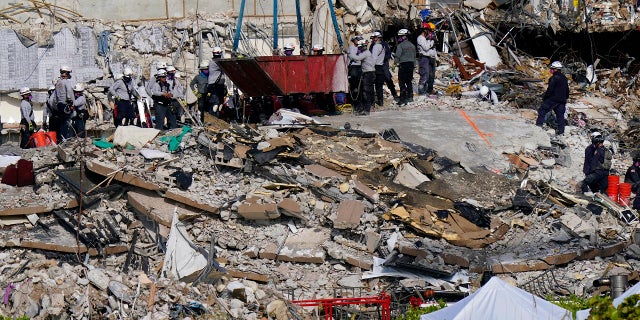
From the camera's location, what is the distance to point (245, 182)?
16.5 m

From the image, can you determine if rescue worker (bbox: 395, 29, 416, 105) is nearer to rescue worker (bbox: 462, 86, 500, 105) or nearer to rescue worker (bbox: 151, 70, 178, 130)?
rescue worker (bbox: 462, 86, 500, 105)

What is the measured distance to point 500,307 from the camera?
1145cm

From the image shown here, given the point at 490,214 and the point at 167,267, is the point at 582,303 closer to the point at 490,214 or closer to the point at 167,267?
the point at 490,214

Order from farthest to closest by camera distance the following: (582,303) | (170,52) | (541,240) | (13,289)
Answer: (170,52) → (541,240) → (582,303) → (13,289)

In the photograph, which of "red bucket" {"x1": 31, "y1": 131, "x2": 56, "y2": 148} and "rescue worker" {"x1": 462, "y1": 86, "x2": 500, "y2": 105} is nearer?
"red bucket" {"x1": 31, "y1": 131, "x2": 56, "y2": 148}

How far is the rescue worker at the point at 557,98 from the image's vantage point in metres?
19.6

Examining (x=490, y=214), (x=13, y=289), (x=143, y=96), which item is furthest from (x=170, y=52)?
(x=13, y=289)

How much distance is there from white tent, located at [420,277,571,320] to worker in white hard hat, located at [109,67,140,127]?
9.01m

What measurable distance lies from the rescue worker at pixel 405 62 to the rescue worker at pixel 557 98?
256 cm

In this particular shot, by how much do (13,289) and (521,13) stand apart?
17143mm

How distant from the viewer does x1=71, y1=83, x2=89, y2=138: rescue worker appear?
62.7ft

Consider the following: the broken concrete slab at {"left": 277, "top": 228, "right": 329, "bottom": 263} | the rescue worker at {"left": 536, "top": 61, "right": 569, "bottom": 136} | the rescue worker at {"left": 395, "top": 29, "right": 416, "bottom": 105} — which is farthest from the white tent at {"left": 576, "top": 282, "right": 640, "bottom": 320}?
the rescue worker at {"left": 395, "top": 29, "right": 416, "bottom": 105}

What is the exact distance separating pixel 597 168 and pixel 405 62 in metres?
4.67

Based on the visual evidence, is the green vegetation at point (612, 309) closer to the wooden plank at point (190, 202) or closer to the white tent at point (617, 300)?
the white tent at point (617, 300)
